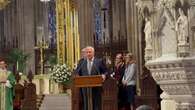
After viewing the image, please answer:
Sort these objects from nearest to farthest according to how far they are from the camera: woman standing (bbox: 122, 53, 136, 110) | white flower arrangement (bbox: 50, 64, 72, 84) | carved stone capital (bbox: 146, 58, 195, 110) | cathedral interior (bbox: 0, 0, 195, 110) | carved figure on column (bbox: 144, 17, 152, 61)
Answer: carved stone capital (bbox: 146, 58, 195, 110) < cathedral interior (bbox: 0, 0, 195, 110) < carved figure on column (bbox: 144, 17, 152, 61) < woman standing (bbox: 122, 53, 136, 110) < white flower arrangement (bbox: 50, 64, 72, 84)

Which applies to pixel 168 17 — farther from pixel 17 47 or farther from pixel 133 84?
pixel 17 47

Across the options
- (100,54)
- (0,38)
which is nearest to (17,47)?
(0,38)

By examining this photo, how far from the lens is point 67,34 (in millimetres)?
21266

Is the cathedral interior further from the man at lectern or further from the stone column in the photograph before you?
the man at lectern

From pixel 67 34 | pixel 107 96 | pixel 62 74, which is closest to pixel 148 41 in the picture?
pixel 107 96

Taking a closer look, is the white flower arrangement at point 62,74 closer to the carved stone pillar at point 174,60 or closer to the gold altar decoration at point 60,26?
the gold altar decoration at point 60,26

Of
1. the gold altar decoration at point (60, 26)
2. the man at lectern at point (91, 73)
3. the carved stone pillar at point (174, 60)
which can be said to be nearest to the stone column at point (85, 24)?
the gold altar decoration at point (60, 26)

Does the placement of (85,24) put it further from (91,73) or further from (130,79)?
(91,73)

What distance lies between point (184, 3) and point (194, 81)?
62cm

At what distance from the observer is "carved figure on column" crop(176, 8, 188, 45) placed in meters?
4.67

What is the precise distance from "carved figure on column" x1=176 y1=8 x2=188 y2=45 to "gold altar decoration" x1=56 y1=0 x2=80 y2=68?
16.2m

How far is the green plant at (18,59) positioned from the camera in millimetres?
28359

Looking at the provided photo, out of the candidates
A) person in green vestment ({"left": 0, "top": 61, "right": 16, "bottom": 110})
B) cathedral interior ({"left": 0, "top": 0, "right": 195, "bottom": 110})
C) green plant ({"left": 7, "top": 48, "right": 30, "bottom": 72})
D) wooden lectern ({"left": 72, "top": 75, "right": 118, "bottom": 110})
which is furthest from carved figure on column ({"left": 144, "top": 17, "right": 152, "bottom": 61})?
green plant ({"left": 7, "top": 48, "right": 30, "bottom": 72})

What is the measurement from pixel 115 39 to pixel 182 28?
25.1m
